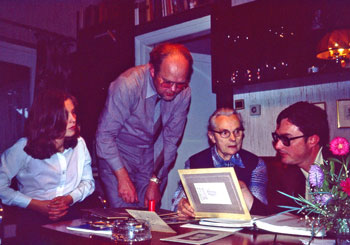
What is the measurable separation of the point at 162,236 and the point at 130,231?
0.14m

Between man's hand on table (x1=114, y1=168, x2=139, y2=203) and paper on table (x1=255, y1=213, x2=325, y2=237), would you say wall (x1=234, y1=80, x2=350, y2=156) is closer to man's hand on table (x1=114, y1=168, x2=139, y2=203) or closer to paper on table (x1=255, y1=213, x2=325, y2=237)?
man's hand on table (x1=114, y1=168, x2=139, y2=203)

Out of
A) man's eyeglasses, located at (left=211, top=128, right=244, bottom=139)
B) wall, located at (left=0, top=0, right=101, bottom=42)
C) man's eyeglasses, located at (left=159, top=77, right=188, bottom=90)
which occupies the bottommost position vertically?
man's eyeglasses, located at (left=211, top=128, right=244, bottom=139)

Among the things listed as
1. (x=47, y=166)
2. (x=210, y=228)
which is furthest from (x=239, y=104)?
(x=210, y=228)

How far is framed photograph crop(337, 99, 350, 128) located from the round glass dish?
2318 millimetres

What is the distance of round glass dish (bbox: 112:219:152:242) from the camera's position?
1.23 metres

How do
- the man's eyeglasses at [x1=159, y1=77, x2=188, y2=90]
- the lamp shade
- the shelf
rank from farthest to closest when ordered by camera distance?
the shelf
the lamp shade
the man's eyeglasses at [x1=159, y1=77, x2=188, y2=90]

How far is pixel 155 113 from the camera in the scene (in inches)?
111

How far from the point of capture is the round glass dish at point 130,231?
123 centimetres

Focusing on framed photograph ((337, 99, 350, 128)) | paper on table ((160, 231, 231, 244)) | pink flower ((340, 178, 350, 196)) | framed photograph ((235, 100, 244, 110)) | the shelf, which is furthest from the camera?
framed photograph ((235, 100, 244, 110))

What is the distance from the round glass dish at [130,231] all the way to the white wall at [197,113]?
2833 millimetres

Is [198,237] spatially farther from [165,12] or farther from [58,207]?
[165,12]

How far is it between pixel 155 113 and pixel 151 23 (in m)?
1.43

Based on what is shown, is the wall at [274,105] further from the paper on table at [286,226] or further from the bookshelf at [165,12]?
the paper on table at [286,226]

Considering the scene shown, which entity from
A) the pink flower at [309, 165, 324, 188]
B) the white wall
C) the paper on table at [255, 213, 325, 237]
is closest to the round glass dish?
the paper on table at [255, 213, 325, 237]
